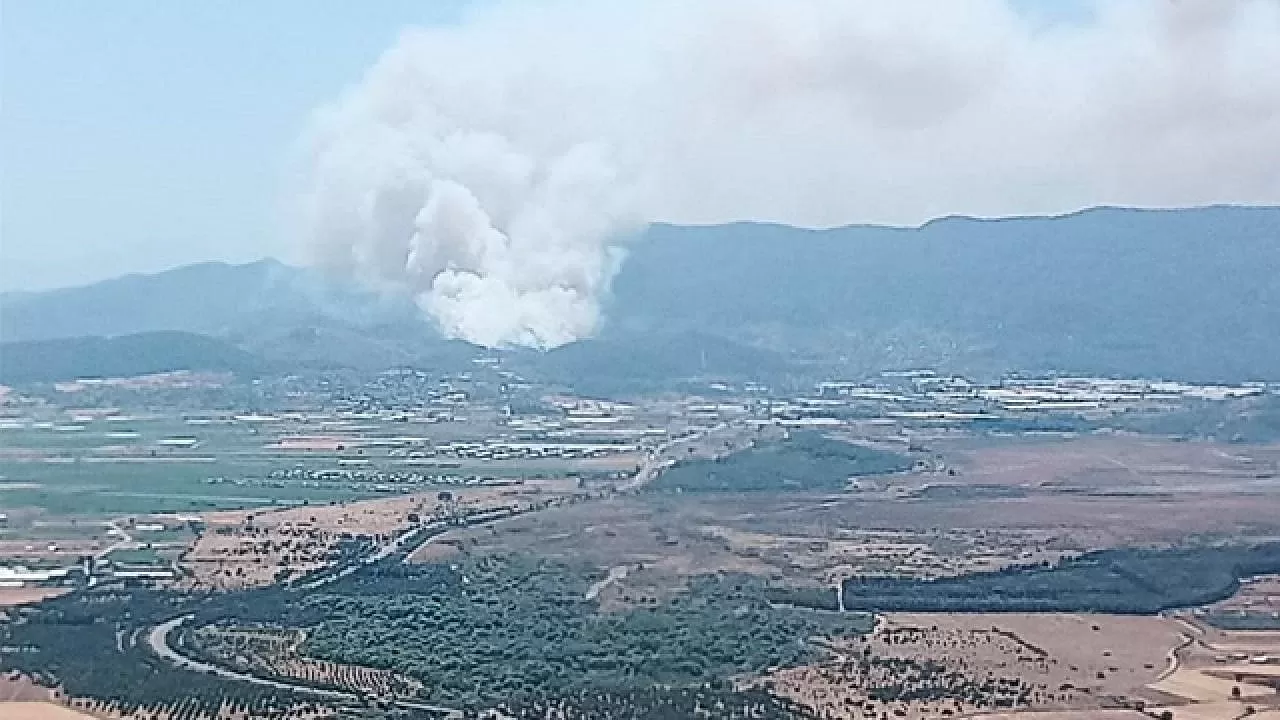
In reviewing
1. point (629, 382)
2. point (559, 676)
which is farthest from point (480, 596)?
point (629, 382)

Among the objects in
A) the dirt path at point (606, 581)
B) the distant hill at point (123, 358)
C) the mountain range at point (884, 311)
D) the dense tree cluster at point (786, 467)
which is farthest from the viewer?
the mountain range at point (884, 311)

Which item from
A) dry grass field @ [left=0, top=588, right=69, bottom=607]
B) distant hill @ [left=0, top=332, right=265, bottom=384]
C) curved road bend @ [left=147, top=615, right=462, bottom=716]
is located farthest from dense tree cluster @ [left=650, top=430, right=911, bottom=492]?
distant hill @ [left=0, top=332, right=265, bottom=384]

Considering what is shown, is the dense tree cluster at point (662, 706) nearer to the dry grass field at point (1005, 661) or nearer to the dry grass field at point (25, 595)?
the dry grass field at point (1005, 661)

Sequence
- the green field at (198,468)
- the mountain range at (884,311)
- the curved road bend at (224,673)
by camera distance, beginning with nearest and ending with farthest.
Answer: the curved road bend at (224,673) → the green field at (198,468) → the mountain range at (884,311)

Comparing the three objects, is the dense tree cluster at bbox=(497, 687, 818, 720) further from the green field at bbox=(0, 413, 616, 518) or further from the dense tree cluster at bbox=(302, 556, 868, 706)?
the green field at bbox=(0, 413, 616, 518)

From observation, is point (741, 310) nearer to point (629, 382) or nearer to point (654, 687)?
point (629, 382)

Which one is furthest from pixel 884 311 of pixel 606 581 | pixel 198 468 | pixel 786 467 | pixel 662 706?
pixel 662 706

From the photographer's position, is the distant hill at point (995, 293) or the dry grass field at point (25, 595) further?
the distant hill at point (995, 293)

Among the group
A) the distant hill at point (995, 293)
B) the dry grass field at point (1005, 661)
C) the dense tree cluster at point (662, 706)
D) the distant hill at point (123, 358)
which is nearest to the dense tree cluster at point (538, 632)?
→ the dense tree cluster at point (662, 706)
